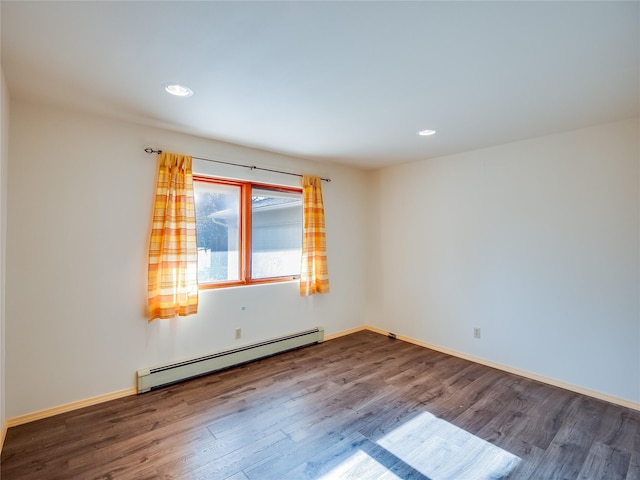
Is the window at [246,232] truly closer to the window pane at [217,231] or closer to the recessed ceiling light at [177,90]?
the window pane at [217,231]

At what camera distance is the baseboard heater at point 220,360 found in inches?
107

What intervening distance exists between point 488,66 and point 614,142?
175 centimetres

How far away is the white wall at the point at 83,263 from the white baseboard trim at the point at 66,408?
4 cm

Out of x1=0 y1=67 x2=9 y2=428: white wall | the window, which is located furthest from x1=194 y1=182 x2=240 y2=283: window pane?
x1=0 y1=67 x2=9 y2=428: white wall

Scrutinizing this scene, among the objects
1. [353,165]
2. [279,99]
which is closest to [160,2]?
[279,99]

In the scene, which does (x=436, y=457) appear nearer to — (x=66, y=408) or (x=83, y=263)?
(x=66, y=408)

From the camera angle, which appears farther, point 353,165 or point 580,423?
point 353,165

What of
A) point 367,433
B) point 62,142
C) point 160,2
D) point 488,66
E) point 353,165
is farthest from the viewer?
point 353,165

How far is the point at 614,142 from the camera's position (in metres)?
2.59

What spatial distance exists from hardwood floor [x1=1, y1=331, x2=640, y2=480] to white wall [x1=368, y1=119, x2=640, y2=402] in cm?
36

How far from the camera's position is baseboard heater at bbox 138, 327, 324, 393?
107 inches

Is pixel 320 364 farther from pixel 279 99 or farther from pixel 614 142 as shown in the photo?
pixel 614 142

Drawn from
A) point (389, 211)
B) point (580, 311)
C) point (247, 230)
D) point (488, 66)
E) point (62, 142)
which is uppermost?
point (488, 66)

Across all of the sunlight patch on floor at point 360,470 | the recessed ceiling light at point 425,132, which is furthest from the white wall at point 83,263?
the recessed ceiling light at point 425,132
